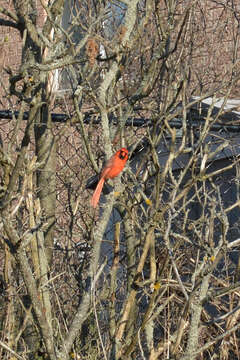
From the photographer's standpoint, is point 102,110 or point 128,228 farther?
point 128,228

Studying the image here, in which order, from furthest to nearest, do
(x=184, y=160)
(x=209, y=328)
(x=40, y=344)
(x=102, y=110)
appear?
(x=184, y=160), (x=209, y=328), (x=40, y=344), (x=102, y=110)

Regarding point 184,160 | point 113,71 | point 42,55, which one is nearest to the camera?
point 113,71

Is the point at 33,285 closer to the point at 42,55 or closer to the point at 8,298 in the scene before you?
the point at 8,298

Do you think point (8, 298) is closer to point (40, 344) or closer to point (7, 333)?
point (7, 333)

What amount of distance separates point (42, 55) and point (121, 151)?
3.45 feet

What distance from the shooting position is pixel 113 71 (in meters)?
3.16

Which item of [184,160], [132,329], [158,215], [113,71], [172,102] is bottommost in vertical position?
[132,329]

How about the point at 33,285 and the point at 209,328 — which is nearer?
the point at 33,285

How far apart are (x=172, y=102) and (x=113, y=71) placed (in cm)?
56

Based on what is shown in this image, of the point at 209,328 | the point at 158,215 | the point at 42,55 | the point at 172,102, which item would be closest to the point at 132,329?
the point at 209,328

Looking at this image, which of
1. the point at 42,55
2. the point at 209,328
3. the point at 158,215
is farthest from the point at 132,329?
the point at 42,55

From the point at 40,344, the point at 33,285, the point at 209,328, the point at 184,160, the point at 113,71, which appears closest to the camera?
the point at 33,285

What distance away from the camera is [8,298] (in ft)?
12.3

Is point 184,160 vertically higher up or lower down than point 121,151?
lower down
